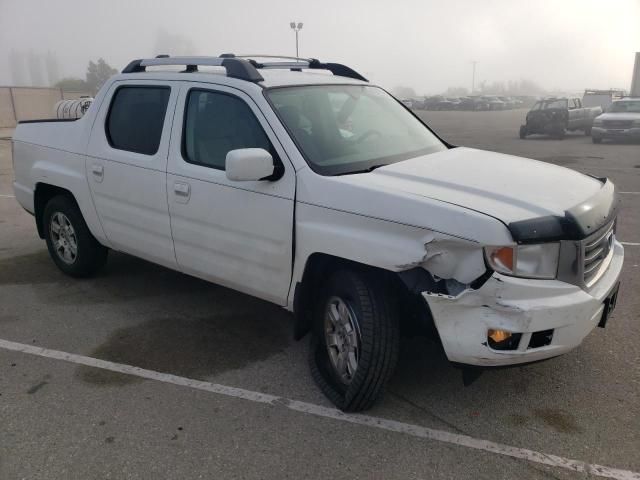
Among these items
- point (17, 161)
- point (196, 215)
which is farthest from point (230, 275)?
point (17, 161)

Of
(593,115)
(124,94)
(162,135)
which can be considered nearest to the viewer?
(162,135)

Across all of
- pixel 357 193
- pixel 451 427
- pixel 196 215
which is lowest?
pixel 451 427

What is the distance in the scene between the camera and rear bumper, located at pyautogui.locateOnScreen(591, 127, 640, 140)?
760 inches

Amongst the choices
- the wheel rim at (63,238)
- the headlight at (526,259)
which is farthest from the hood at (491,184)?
the wheel rim at (63,238)

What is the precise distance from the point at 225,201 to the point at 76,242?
87.6 inches

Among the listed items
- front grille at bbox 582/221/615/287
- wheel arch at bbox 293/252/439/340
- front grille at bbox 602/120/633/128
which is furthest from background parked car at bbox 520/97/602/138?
wheel arch at bbox 293/252/439/340

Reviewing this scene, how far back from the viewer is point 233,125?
12.4 ft

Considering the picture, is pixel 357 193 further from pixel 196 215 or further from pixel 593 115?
pixel 593 115

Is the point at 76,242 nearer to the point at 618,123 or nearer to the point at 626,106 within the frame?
the point at 618,123

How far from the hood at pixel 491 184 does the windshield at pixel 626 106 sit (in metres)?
19.5

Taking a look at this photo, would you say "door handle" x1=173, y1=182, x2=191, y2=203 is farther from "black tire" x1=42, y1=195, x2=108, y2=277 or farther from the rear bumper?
the rear bumper

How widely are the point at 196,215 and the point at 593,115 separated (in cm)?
2397

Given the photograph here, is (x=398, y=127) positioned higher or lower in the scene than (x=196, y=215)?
higher

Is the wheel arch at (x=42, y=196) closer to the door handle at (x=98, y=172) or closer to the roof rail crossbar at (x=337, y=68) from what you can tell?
the door handle at (x=98, y=172)
